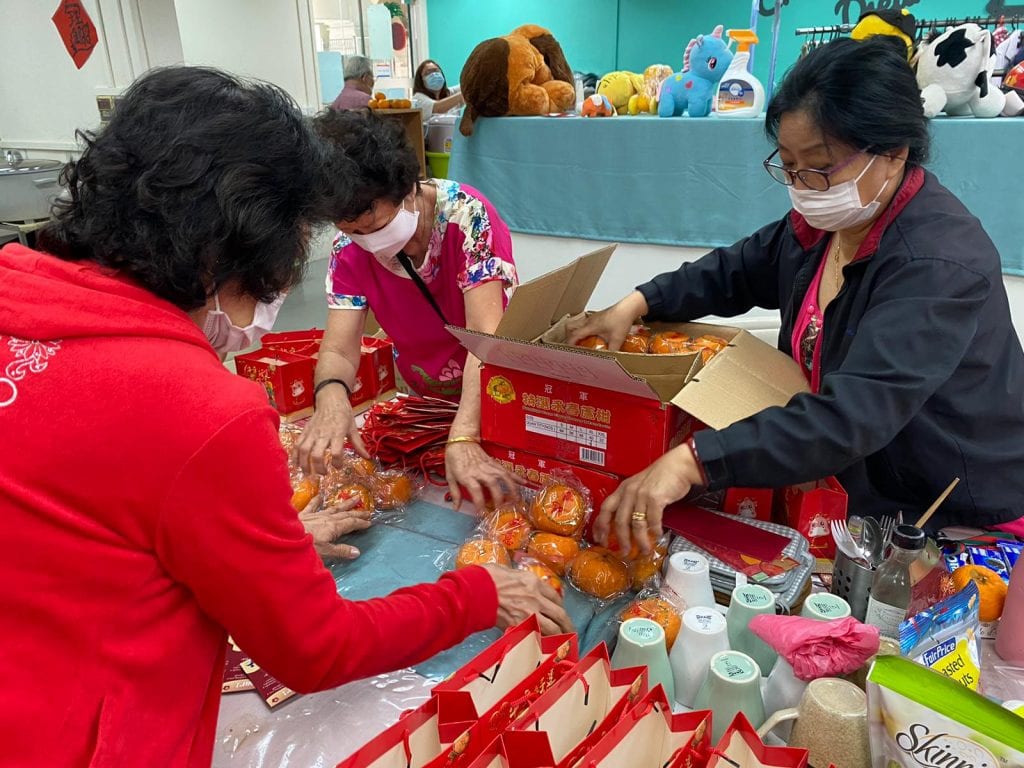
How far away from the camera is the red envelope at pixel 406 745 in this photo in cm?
77

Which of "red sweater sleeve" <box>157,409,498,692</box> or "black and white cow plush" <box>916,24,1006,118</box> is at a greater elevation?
"black and white cow plush" <box>916,24,1006,118</box>

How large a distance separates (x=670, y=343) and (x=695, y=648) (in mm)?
813

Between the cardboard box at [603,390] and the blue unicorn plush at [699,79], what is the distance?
2527 mm

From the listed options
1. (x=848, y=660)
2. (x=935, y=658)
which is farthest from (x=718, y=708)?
(x=935, y=658)

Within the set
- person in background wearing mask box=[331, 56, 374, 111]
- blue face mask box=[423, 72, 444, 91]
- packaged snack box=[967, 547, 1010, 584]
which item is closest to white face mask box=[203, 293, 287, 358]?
packaged snack box=[967, 547, 1010, 584]

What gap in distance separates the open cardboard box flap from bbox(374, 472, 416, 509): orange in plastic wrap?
0.35 metres

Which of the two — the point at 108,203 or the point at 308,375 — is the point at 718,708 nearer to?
the point at 108,203

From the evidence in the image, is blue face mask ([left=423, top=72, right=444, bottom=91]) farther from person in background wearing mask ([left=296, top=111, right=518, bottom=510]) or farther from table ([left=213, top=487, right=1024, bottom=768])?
table ([left=213, top=487, right=1024, bottom=768])

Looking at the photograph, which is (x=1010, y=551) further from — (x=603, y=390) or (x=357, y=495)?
(x=357, y=495)

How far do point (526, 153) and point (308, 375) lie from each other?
246 centimetres

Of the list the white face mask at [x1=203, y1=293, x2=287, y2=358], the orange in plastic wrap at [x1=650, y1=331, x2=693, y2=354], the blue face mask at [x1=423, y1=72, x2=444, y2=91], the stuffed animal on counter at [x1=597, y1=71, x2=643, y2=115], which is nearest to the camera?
the white face mask at [x1=203, y1=293, x2=287, y2=358]

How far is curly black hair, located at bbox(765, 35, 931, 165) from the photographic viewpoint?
1213 millimetres

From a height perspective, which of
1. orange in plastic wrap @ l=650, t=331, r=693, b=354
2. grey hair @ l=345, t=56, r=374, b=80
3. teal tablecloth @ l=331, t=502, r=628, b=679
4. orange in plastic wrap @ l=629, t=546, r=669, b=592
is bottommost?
teal tablecloth @ l=331, t=502, r=628, b=679

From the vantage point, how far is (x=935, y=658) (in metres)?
0.93
